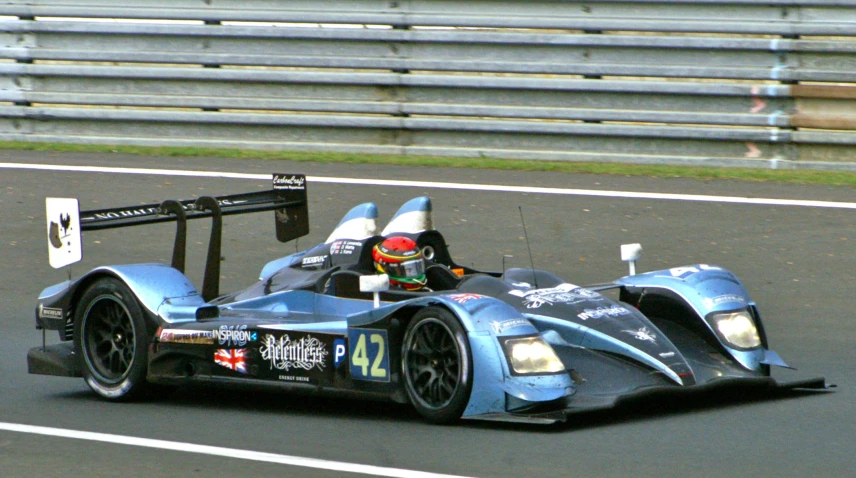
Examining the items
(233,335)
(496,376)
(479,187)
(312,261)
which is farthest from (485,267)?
(496,376)

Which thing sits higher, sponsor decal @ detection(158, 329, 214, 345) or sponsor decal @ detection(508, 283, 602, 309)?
sponsor decal @ detection(508, 283, 602, 309)

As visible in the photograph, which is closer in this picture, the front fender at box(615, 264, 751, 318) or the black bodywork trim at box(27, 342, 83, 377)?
the front fender at box(615, 264, 751, 318)

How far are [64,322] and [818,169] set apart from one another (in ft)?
24.3

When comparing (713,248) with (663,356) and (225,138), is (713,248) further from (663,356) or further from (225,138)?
(225,138)

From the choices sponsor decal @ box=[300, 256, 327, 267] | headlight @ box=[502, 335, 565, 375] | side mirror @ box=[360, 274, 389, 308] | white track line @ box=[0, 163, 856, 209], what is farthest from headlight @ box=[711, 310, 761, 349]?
white track line @ box=[0, 163, 856, 209]

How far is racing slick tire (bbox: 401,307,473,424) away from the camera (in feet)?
19.7

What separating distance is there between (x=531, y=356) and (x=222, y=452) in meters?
1.44

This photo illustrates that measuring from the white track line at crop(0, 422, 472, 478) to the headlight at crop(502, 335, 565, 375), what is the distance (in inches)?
35.2

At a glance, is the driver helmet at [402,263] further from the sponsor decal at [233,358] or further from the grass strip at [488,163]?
the grass strip at [488,163]

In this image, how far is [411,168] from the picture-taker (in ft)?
43.5

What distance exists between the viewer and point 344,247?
7273 mm

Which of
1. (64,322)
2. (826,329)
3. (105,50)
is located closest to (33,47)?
(105,50)

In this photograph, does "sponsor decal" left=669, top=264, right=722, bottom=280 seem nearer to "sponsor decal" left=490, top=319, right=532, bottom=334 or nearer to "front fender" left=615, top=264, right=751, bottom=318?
"front fender" left=615, top=264, right=751, bottom=318

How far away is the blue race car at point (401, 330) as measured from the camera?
19.8 ft
